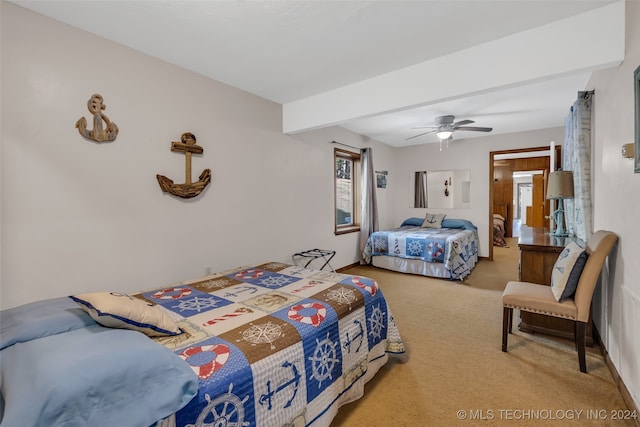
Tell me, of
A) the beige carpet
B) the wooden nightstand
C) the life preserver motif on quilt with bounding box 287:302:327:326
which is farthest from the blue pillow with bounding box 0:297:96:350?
the wooden nightstand

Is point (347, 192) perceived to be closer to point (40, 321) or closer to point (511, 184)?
point (40, 321)

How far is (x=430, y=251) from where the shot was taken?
441 cm

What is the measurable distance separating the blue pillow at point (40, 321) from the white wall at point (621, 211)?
9.32ft

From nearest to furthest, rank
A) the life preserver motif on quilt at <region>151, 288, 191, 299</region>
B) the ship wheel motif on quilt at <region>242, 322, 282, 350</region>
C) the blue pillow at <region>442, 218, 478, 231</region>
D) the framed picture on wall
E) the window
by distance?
the ship wheel motif on quilt at <region>242, 322, 282, 350</region>
the framed picture on wall
the life preserver motif on quilt at <region>151, 288, 191, 299</region>
the window
the blue pillow at <region>442, 218, 478, 231</region>

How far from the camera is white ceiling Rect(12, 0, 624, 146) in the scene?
5.99 ft

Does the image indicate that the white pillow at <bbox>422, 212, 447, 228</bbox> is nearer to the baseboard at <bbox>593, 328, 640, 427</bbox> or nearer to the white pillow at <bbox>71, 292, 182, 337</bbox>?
the baseboard at <bbox>593, 328, 640, 427</bbox>

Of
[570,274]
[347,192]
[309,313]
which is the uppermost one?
[347,192]

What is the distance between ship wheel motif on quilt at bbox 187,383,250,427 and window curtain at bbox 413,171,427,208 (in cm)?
572

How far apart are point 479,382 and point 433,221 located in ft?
13.6

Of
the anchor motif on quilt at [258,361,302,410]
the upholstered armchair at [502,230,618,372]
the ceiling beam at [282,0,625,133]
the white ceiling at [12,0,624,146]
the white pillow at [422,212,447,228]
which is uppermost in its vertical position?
the white ceiling at [12,0,624,146]

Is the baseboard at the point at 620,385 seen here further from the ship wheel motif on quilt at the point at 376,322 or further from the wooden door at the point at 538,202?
the wooden door at the point at 538,202

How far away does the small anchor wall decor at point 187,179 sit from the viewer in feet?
8.12

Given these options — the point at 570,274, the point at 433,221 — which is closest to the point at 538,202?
the point at 433,221

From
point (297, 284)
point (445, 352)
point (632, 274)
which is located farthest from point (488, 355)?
point (297, 284)
